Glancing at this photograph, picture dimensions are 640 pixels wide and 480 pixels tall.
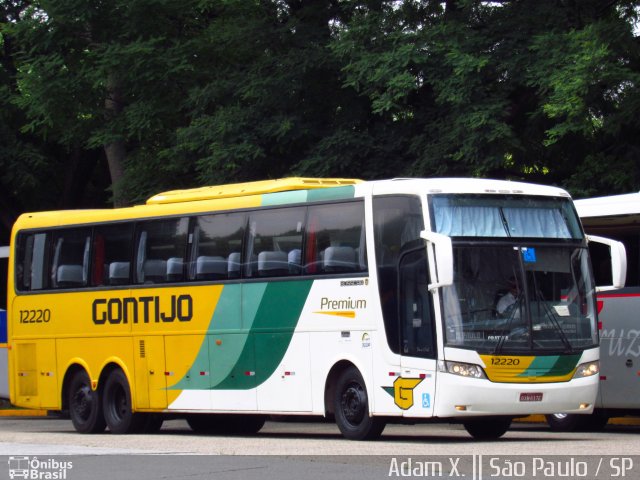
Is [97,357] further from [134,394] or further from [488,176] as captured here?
[488,176]

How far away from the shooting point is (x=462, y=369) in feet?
54.6

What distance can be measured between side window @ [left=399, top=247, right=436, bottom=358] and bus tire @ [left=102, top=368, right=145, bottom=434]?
20.0ft

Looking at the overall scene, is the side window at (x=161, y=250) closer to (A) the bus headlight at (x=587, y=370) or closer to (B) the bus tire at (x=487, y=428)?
(B) the bus tire at (x=487, y=428)

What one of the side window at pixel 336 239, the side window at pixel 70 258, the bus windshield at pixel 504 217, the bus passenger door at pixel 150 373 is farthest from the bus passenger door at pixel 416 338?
the side window at pixel 70 258

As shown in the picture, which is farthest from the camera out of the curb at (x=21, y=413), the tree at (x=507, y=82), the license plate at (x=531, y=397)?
the curb at (x=21, y=413)

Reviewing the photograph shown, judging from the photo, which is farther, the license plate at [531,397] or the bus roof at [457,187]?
the bus roof at [457,187]

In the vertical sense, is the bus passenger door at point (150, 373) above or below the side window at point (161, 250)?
below

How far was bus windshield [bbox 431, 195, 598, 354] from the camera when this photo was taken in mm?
16812

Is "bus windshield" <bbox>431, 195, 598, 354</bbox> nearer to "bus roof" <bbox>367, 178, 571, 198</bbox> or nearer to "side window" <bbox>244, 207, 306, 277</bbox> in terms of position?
"bus roof" <bbox>367, 178, 571, 198</bbox>

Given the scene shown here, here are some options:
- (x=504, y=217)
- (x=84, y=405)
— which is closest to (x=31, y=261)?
(x=84, y=405)

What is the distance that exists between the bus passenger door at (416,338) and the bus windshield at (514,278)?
34cm

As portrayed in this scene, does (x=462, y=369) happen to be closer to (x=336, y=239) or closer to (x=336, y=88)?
(x=336, y=239)

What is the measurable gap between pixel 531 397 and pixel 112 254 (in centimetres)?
805

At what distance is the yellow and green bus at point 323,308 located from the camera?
55.4 feet
